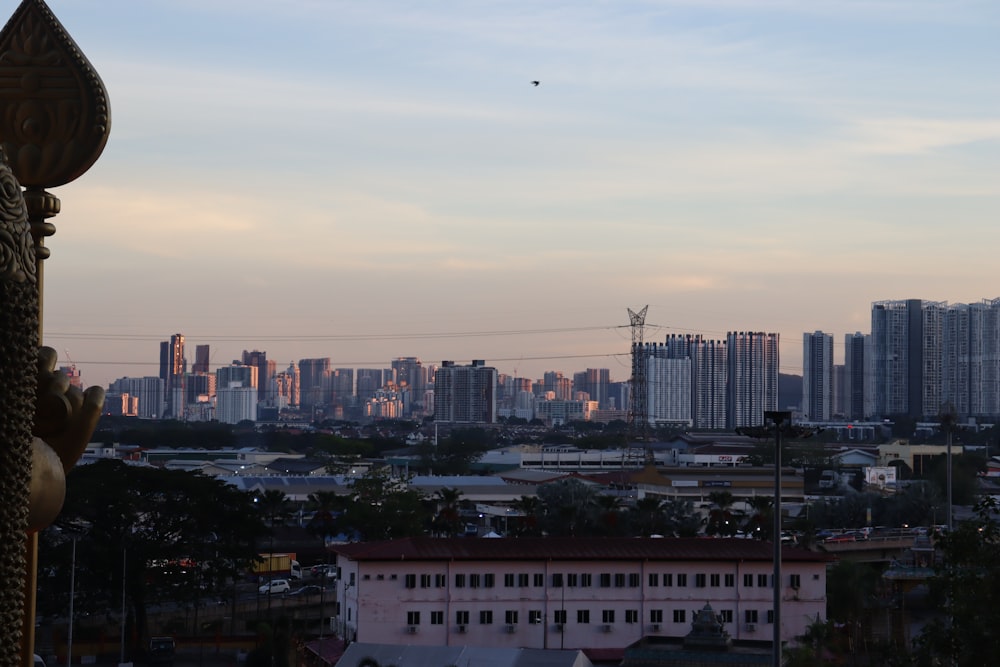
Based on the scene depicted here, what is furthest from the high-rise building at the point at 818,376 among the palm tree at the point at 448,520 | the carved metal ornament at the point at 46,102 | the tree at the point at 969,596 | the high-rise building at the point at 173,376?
the carved metal ornament at the point at 46,102

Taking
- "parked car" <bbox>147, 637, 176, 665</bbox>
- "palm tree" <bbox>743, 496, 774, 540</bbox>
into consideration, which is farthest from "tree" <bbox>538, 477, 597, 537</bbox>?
"parked car" <bbox>147, 637, 176, 665</bbox>

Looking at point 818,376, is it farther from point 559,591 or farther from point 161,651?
point 161,651

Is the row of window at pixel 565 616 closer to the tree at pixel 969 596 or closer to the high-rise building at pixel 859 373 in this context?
the tree at pixel 969 596

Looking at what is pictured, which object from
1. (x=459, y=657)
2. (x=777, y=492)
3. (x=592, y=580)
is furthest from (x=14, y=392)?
(x=592, y=580)

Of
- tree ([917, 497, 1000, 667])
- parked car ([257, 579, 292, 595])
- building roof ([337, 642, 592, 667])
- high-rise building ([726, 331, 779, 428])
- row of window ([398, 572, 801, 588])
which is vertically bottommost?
parked car ([257, 579, 292, 595])

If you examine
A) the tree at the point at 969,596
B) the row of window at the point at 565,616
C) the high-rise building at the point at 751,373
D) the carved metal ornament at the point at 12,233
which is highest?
the high-rise building at the point at 751,373

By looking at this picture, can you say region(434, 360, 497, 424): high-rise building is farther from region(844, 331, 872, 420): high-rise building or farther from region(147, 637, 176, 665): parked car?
region(147, 637, 176, 665): parked car
